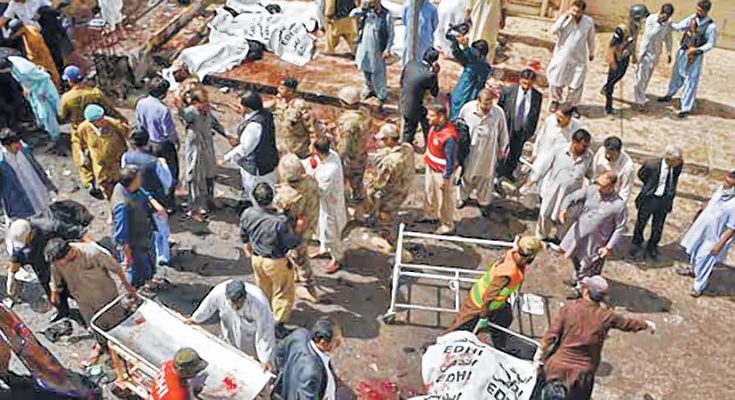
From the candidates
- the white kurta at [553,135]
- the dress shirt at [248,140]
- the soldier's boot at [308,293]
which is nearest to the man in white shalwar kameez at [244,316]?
the soldier's boot at [308,293]

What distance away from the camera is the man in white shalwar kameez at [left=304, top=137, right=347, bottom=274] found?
25.8 ft

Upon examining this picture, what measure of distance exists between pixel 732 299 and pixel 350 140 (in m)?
4.51

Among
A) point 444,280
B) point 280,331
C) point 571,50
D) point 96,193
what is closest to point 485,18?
point 571,50

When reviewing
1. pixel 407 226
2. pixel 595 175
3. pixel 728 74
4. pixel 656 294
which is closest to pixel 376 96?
pixel 407 226

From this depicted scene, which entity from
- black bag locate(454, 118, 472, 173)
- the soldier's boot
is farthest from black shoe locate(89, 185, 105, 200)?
black bag locate(454, 118, 472, 173)

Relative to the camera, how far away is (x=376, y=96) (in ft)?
37.1

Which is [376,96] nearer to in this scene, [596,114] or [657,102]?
[596,114]

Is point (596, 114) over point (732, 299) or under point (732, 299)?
over

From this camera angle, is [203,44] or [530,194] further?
[203,44]

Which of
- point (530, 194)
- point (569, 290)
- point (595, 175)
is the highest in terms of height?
point (595, 175)

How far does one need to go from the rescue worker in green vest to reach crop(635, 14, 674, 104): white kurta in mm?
5460

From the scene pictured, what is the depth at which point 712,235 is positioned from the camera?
26.2 feet

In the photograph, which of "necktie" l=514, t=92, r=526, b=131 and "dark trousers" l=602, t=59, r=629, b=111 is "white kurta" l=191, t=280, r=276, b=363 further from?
"dark trousers" l=602, t=59, r=629, b=111

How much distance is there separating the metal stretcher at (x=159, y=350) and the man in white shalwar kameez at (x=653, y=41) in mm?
7564
